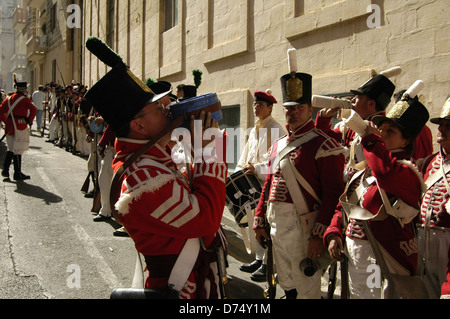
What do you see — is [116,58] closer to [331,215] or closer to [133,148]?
[133,148]

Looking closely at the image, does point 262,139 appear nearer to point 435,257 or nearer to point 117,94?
point 435,257

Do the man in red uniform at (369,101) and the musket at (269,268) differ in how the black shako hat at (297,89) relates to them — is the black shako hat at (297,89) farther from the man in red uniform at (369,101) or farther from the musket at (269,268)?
the musket at (269,268)

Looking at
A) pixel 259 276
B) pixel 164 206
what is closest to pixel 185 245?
pixel 164 206

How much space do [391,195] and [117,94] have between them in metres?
1.85

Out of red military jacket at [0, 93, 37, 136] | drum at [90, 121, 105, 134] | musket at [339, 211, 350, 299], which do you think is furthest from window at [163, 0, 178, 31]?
musket at [339, 211, 350, 299]

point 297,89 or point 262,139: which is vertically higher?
point 297,89

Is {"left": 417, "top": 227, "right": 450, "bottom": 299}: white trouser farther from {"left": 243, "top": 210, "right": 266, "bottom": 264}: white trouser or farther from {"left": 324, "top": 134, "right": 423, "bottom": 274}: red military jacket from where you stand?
{"left": 243, "top": 210, "right": 266, "bottom": 264}: white trouser

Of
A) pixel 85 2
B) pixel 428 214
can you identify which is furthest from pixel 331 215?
pixel 85 2

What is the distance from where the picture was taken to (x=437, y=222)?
3236 millimetres

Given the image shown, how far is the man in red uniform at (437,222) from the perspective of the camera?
3.21 metres

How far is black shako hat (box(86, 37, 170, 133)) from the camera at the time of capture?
2.11 m

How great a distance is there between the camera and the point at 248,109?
8.91m

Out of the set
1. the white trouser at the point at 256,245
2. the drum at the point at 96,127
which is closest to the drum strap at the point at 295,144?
the white trouser at the point at 256,245

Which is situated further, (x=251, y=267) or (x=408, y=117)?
(x=251, y=267)
